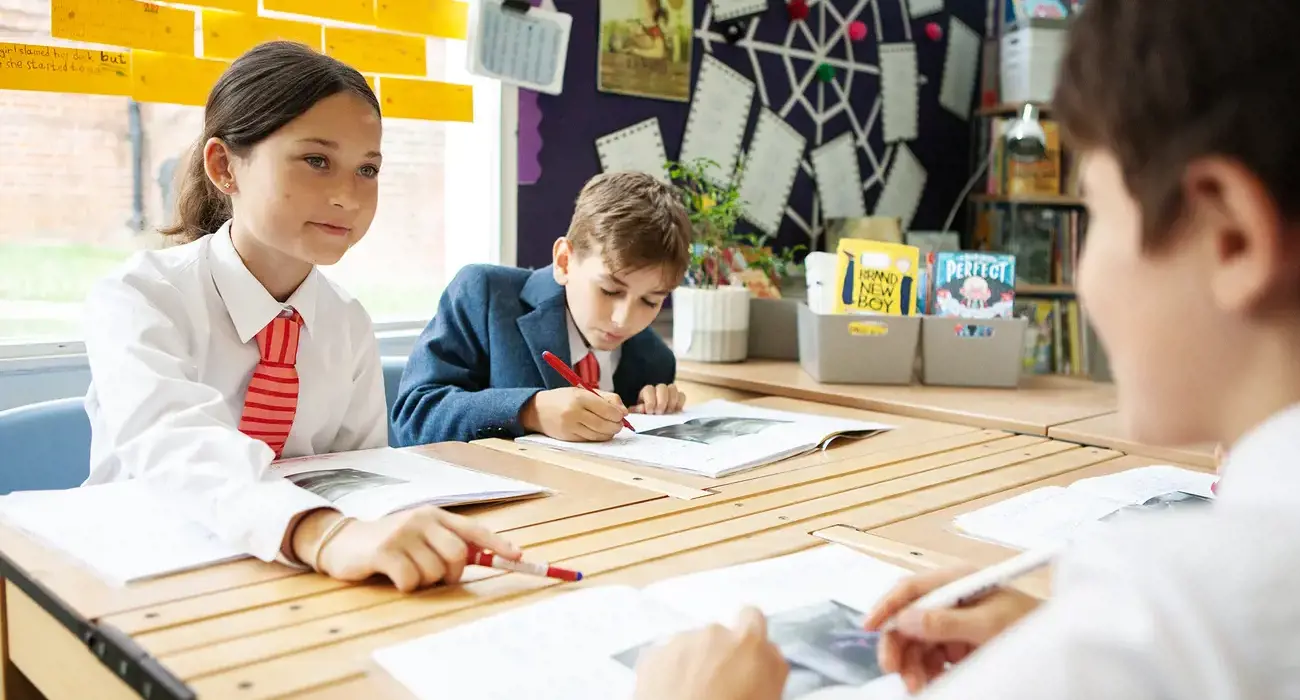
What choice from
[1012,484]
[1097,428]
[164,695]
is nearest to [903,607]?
[164,695]

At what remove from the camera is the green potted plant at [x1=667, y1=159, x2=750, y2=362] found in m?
2.12

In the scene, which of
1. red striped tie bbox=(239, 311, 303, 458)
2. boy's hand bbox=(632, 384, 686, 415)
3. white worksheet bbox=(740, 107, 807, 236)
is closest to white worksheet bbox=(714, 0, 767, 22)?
white worksheet bbox=(740, 107, 807, 236)

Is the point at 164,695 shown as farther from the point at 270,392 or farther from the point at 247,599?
the point at 270,392

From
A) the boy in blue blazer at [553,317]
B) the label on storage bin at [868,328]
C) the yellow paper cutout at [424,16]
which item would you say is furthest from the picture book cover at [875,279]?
the yellow paper cutout at [424,16]

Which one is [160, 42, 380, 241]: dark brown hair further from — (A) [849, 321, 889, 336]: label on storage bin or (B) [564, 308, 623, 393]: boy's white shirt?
(A) [849, 321, 889, 336]: label on storage bin

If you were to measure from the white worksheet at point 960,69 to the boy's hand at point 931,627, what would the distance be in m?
3.10

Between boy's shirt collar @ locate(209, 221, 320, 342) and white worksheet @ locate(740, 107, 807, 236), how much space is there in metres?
1.82

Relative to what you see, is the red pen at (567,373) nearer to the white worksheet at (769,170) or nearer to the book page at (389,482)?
the book page at (389,482)

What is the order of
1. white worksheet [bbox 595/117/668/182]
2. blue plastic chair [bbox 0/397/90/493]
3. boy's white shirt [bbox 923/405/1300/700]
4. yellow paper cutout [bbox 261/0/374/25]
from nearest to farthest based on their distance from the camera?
boy's white shirt [bbox 923/405/1300/700]
blue plastic chair [bbox 0/397/90/493]
yellow paper cutout [bbox 261/0/374/25]
white worksheet [bbox 595/117/668/182]

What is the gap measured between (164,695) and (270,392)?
2.26ft

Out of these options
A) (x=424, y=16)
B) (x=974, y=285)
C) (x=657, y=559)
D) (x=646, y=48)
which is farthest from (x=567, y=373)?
(x=646, y=48)

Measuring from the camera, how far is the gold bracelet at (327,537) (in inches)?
31.0

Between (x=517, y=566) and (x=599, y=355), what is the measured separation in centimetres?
99

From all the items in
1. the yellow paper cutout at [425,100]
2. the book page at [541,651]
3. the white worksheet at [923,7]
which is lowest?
the book page at [541,651]
